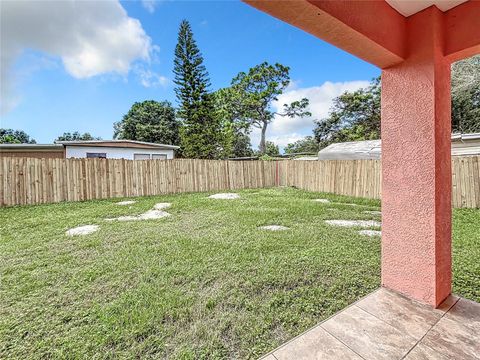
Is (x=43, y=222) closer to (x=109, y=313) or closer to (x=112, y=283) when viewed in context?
(x=112, y=283)

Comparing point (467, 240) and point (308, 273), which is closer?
point (308, 273)

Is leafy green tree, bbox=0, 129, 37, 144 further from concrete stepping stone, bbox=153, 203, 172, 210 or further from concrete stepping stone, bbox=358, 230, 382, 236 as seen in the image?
concrete stepping stone, bbox=358, 230, 382, 236

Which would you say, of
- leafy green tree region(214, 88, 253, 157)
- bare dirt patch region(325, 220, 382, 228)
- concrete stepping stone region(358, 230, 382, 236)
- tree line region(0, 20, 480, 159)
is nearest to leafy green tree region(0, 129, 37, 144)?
tree line region(0, 20, 480, 159)

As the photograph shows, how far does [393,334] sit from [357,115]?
677 inches

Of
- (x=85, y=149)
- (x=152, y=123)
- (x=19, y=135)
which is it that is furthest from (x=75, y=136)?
(x=85, y=149)

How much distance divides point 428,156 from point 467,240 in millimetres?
2554

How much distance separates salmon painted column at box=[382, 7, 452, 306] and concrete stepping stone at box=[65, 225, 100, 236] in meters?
4.28

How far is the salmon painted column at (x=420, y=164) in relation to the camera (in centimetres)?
165

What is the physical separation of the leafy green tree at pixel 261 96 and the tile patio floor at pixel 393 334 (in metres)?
17.7

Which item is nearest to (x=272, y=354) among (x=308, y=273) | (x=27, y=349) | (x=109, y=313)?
(x=308, y=273)

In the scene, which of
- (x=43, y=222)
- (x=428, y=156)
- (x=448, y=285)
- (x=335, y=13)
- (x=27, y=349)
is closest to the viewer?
(x=335, y=13)

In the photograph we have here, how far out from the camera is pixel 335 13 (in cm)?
126

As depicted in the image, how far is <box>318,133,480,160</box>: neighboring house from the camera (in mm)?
7461

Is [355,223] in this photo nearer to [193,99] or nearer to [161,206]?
[161,206]
